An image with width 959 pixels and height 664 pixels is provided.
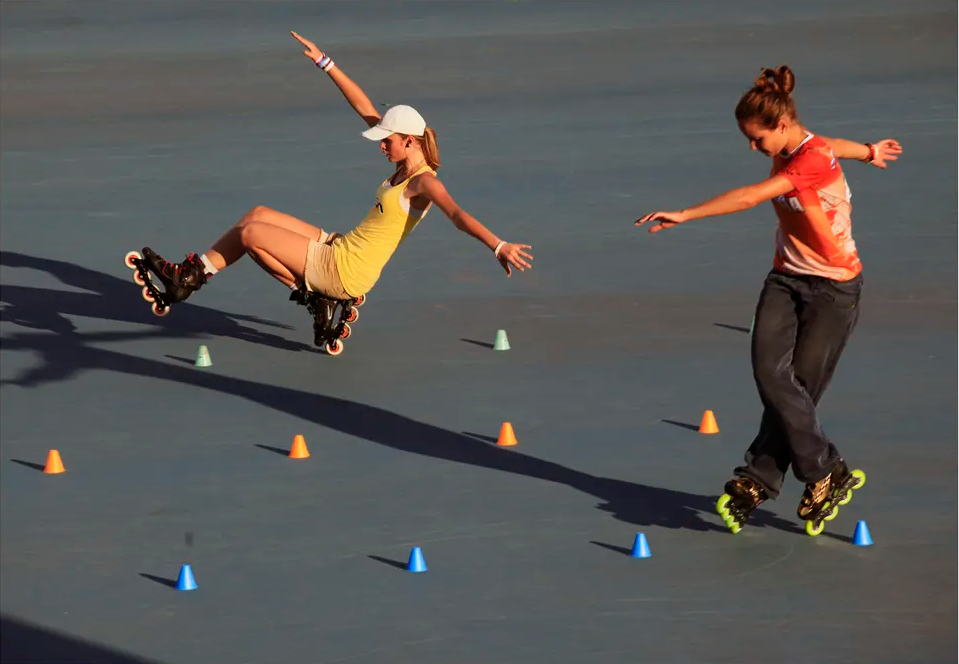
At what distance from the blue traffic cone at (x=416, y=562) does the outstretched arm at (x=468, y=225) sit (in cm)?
123

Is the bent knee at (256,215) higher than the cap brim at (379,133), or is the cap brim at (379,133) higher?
the cap brim at (379,133)

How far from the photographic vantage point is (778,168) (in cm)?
667

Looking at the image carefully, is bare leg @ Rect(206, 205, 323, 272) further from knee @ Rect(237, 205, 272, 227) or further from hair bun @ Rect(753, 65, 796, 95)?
hair bun @ Rect(753, 65, 796, 95)

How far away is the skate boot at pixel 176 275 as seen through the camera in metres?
9.62

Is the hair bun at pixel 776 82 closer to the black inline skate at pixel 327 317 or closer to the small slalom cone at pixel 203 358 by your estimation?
the black inline skate at pixel 327 317

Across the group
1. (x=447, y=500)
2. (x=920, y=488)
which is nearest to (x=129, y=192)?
(x=447, y=500)

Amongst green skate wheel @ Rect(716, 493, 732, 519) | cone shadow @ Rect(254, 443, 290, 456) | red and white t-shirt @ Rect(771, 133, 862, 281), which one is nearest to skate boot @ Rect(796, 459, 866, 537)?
green skate wheel @ Rect(716, 493, 732, 519)

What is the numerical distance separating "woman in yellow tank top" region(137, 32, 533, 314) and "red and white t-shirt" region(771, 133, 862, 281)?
2987mm

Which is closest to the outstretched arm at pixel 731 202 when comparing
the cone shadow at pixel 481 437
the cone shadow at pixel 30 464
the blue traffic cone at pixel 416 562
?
the blue traffic cone at pixel 416 562

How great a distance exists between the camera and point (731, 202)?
6363mm

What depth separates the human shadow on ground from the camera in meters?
7.23

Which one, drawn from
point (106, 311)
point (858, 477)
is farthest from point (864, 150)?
point (106, 311)

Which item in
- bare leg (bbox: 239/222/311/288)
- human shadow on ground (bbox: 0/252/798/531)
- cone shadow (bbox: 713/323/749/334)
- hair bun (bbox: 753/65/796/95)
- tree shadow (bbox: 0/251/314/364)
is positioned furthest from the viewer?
tree shadow (bbox: 0/251/314/364)

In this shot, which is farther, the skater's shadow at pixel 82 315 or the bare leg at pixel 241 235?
the skater's shadow at pixel 82 315
